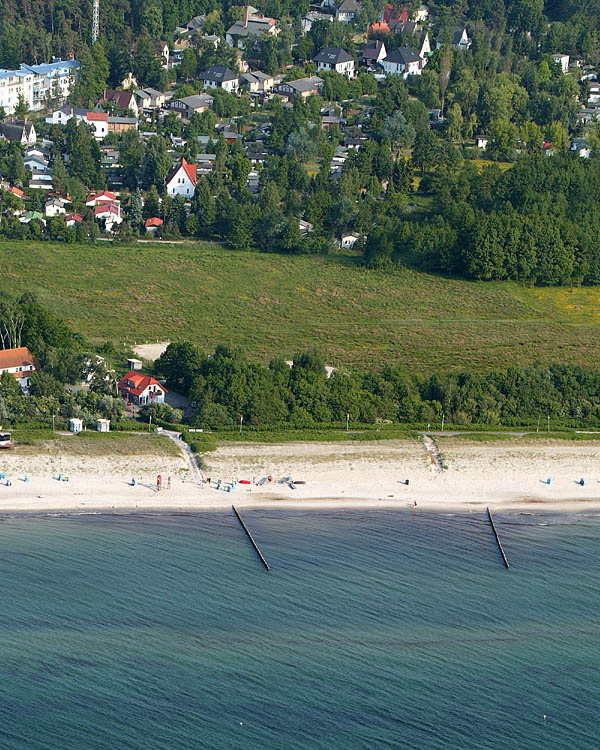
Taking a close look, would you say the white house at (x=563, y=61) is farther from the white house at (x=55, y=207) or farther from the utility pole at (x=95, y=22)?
the white house at (x=55, y=207)

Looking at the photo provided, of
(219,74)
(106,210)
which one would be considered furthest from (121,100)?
(106,210)

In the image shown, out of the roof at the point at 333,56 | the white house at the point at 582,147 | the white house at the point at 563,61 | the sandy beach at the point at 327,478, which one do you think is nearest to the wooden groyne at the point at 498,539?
the sandy beach at the point at 327,478

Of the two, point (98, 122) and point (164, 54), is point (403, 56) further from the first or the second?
point (98, 122)

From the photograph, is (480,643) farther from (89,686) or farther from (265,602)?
(89,686)

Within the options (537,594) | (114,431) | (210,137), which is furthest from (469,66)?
(537,594)

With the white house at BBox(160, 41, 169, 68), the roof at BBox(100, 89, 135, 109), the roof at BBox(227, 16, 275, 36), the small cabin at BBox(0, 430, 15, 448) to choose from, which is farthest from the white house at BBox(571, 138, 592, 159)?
the small cabin at BBox(0, 430, 15, 448)

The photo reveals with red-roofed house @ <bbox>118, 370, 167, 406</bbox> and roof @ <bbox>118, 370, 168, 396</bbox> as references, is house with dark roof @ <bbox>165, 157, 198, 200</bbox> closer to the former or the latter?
roof @ <bbox>118, 370, 168, 396</bbox>
